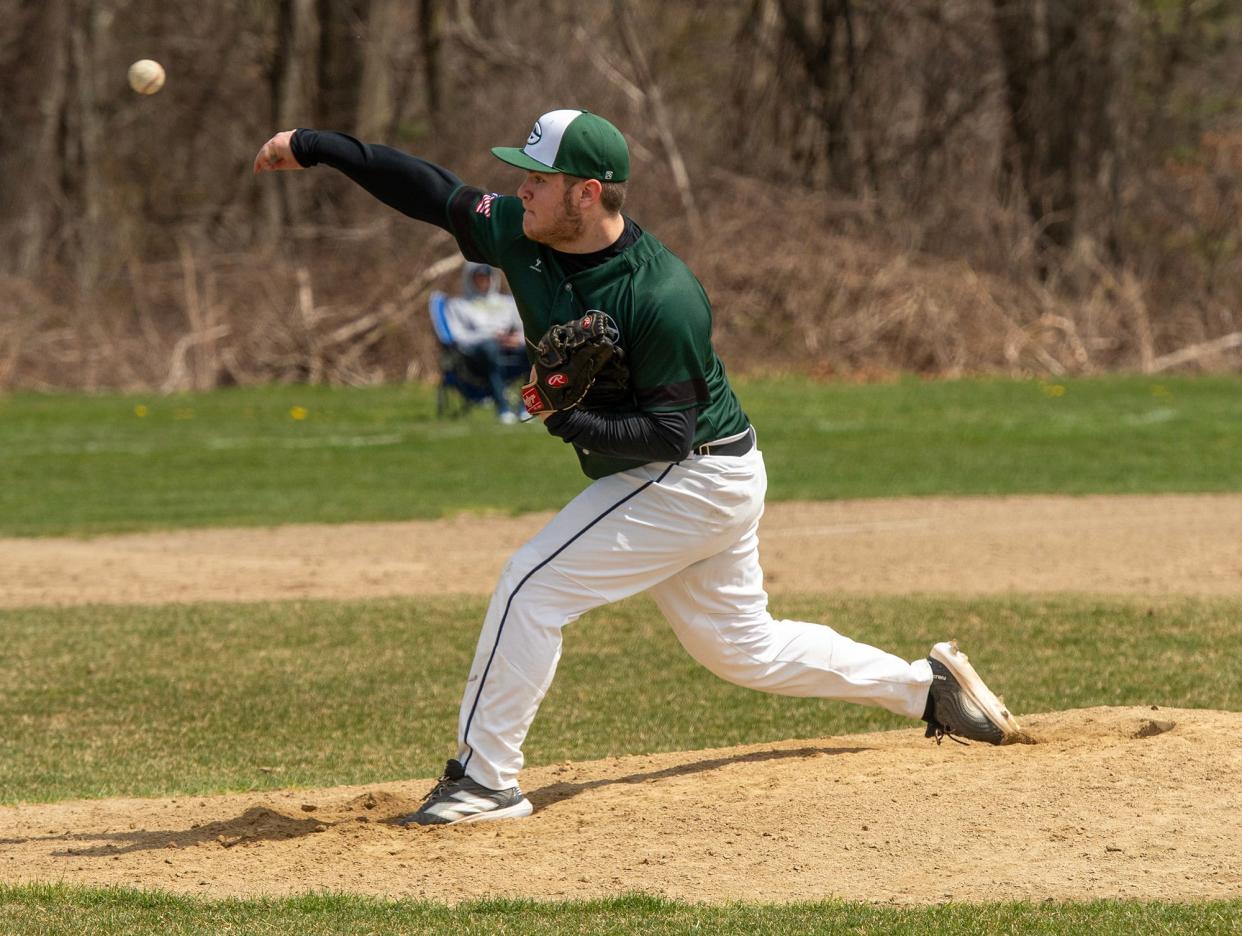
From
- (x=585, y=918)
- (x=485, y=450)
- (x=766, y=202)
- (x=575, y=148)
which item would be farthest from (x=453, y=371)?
(x=585, y=918)

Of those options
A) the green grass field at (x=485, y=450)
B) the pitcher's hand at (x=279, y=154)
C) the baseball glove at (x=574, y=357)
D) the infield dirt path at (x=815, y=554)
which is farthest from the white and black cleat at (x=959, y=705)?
the green grass field at (x=485, y=450)

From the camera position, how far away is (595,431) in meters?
5.16

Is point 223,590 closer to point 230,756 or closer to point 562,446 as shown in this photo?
point 230,756

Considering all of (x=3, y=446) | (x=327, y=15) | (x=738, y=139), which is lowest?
(x=3, y=446)

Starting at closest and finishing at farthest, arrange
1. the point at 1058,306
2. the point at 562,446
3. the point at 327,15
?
the point at 562,446 < the point at 1058,306 < the point at 327,15

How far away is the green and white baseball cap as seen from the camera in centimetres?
515

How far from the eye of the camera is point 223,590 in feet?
36.7

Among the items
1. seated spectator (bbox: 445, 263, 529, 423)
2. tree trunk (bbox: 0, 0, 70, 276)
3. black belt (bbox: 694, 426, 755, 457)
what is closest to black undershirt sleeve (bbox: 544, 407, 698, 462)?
black belt (bbox: 694, 426, 755, 457)

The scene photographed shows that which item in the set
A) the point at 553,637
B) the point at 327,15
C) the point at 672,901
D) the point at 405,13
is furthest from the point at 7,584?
the point at 405,13

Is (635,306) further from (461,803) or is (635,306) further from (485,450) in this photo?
(485,450)

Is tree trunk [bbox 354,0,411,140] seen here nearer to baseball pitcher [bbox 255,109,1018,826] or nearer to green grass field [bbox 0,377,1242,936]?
green grass field [bbox 0,377,1242,936]

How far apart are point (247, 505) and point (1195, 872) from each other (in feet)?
37.1

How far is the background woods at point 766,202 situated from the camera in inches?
1014

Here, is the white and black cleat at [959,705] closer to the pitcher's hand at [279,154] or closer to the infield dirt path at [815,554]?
the pitcher's hand at [279,154]
